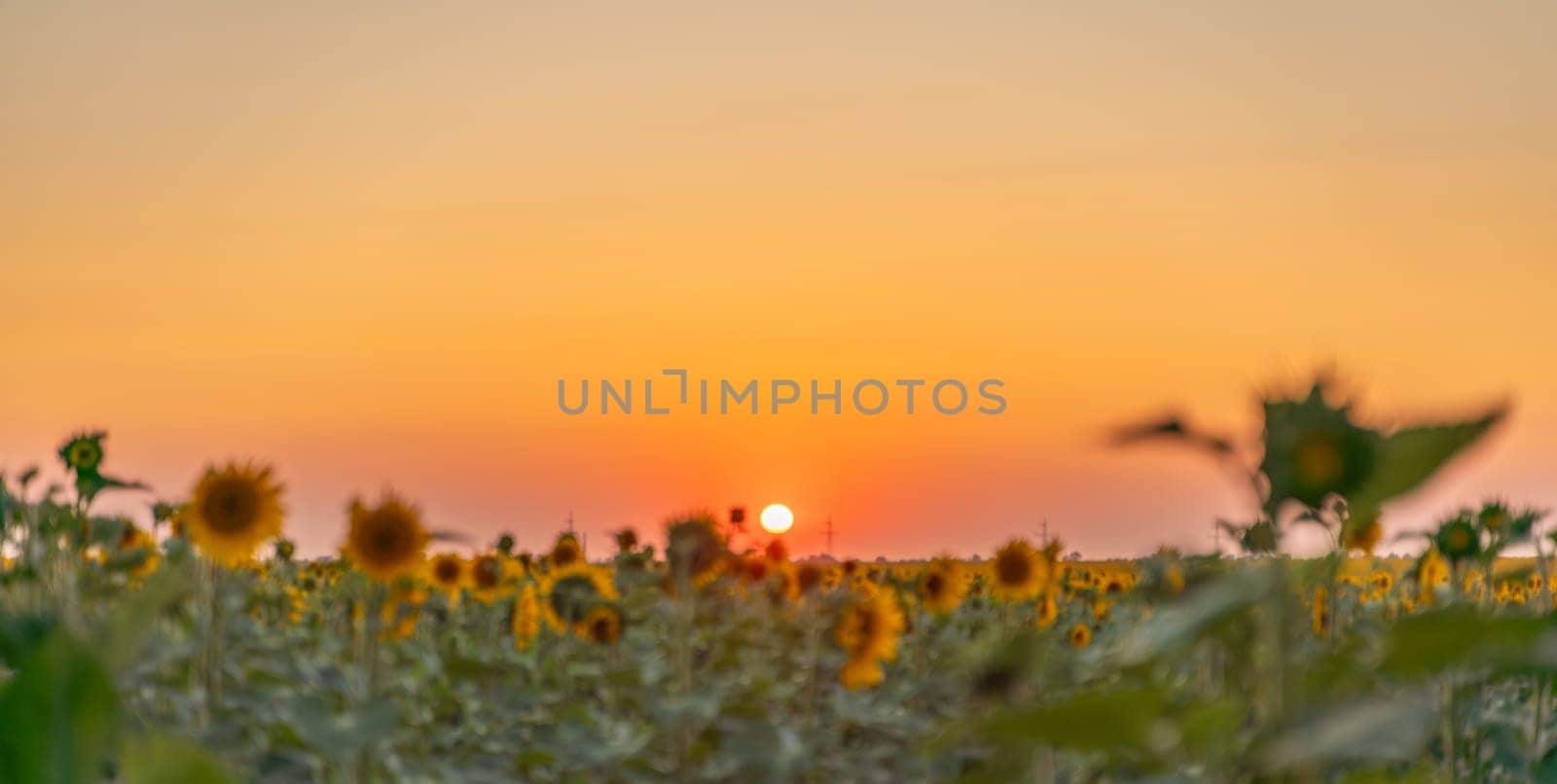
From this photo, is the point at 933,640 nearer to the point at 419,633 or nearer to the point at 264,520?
the point at 419,633

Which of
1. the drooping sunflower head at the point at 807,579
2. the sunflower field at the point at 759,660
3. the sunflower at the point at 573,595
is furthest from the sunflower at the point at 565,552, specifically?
the sunflower at the point at 573,595

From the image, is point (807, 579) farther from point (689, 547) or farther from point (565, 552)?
point (689, 547)

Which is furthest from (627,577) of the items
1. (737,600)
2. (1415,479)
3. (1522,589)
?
(1522,589)

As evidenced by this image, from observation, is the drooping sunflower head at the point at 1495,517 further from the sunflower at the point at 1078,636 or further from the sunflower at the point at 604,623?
the sunflower at the point at 604,623

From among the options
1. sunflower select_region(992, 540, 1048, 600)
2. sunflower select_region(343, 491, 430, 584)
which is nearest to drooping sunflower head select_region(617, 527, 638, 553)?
sunflower select_region(992, 540, 1048, 600)

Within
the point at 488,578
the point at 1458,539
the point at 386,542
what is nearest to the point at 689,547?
the point at 386,542

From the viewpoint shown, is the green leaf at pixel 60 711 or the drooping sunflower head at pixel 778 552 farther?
the drooping sunflower head at pixel 778 552
